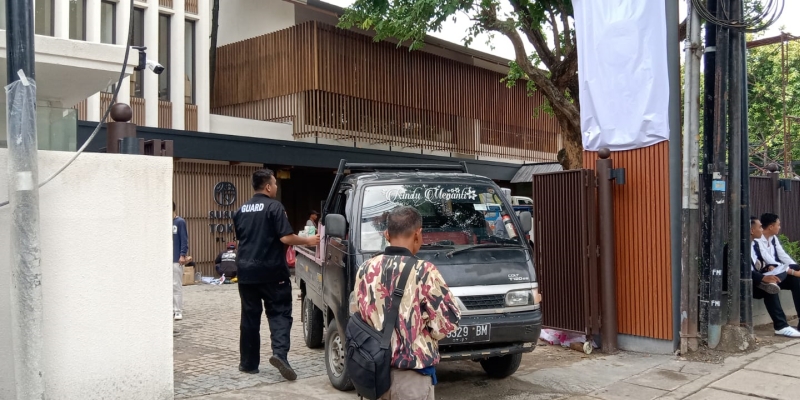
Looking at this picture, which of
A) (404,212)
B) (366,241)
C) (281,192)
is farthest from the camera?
(281,192)

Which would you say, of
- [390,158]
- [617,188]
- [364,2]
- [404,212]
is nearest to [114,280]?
[404,212]

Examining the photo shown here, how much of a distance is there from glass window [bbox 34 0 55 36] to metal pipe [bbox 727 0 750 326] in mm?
11458

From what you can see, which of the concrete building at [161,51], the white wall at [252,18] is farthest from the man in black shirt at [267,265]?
the white wall at [252,18]

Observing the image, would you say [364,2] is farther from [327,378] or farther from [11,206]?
[11,206]

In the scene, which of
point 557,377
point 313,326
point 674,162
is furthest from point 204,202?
point 674,162

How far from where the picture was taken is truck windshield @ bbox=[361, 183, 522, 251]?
663 centimetres

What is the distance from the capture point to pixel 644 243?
8.26m

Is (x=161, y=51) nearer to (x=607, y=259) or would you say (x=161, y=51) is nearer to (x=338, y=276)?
(x=338, y=276)

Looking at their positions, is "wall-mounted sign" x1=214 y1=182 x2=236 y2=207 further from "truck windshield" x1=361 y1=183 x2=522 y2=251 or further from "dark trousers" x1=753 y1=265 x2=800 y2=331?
"dark trousers" x1=753 y1=265 x2=800 y2=331

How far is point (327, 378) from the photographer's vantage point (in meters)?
7.00

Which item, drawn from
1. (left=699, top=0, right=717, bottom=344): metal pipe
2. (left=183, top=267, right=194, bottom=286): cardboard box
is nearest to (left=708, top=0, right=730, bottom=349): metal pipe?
(left=699, top=0, right=717, bottom=344): metal pipe

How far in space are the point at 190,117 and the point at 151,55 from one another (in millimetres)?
1664

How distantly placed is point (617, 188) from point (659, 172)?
598 mm

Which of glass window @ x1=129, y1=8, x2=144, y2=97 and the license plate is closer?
the license plate
